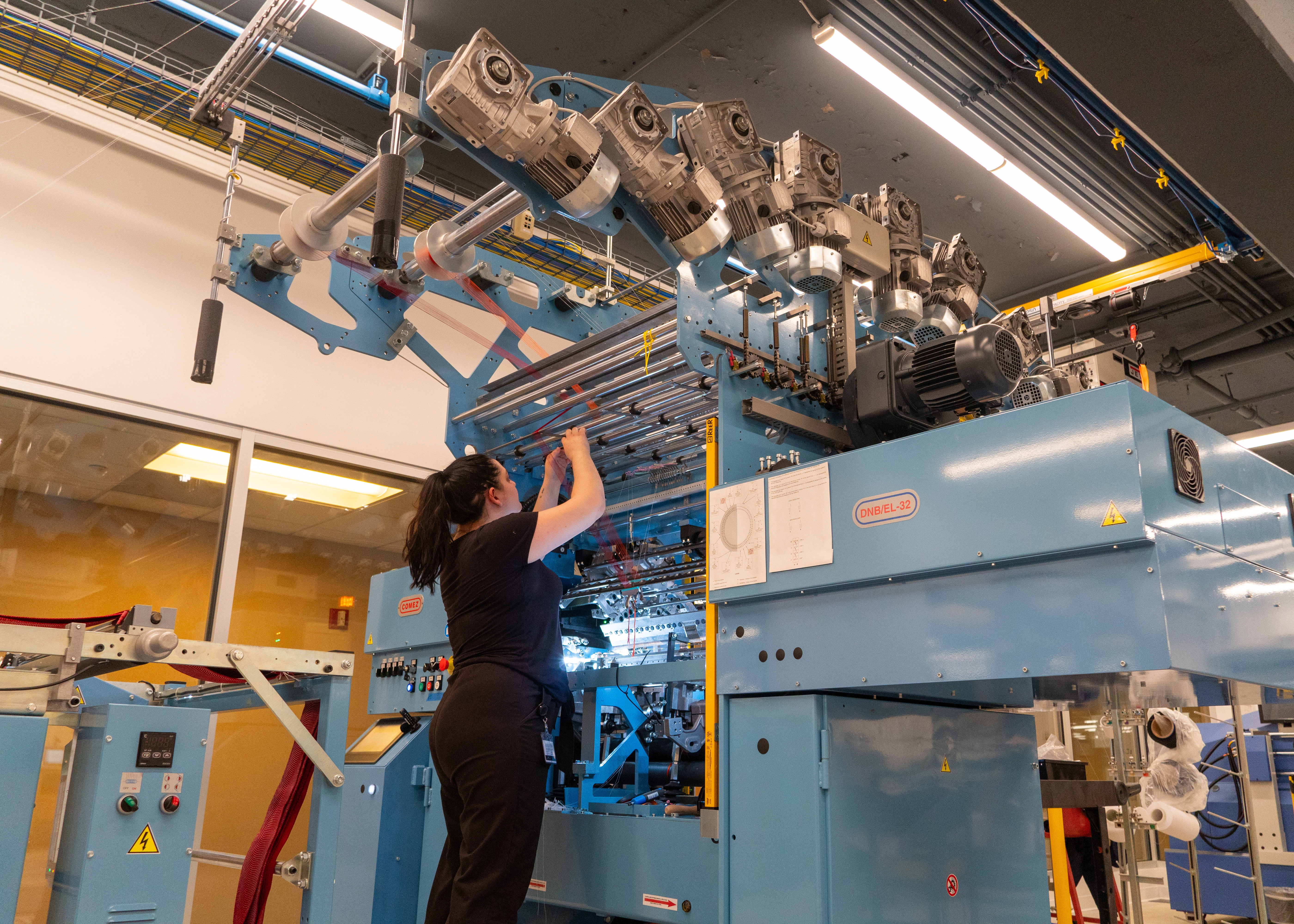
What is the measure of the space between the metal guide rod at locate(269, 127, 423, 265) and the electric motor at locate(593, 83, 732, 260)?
77 cm

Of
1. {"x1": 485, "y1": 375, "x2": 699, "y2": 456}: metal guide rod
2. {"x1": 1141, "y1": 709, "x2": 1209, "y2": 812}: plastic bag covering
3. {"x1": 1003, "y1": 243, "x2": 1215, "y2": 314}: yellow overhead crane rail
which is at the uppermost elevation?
{"x1": 1003, "y1": 243, "x2": 1215, "y2": 314}: yellow overhead crane rail

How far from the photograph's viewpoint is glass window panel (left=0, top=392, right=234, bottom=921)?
14.2 ft

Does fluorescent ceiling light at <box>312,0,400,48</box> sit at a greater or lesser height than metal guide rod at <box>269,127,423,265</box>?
greater

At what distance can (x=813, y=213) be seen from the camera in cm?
301

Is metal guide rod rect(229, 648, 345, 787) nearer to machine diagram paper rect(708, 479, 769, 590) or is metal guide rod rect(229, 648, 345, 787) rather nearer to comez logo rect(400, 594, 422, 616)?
comez logo rect(400, 594, 422, 616)

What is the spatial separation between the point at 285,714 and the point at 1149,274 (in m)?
5.74

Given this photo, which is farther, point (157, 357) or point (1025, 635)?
point (157, 357)

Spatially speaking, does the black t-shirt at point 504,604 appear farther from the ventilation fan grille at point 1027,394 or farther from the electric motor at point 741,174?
the ventilation fan grille at point 1027,394

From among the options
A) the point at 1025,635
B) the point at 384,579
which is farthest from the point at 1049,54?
the point at 384,579

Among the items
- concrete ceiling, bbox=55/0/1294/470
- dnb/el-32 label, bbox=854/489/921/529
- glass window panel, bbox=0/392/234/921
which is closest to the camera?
dnb/el-32 label, bbox=854/489/921/529

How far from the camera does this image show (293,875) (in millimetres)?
2941

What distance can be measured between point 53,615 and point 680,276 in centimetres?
346

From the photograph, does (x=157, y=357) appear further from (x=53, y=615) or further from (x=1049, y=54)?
(x=1049, y=54)

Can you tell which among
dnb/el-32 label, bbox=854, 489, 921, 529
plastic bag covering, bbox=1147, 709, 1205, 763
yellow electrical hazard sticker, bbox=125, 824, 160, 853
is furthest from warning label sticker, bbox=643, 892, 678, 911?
plastic bag covering, bbox=1147, 709, 1205, 763
